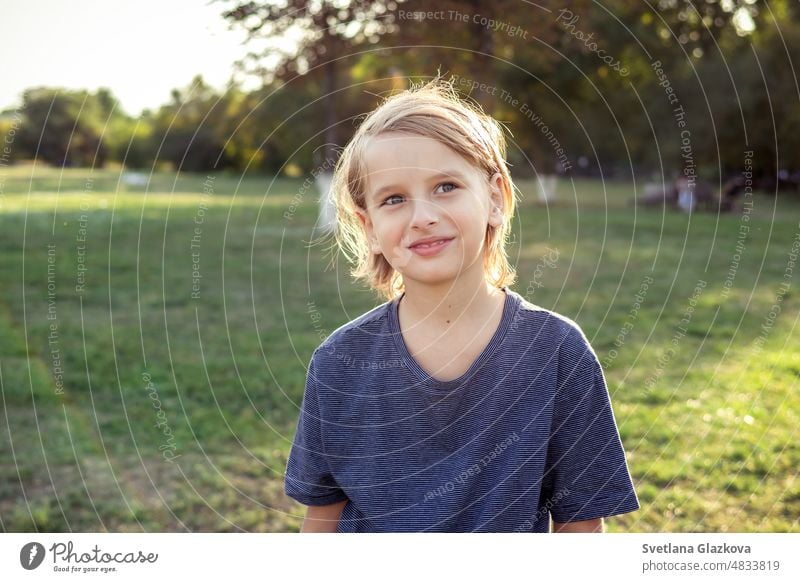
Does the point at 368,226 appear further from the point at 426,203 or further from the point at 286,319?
the point at 286,319

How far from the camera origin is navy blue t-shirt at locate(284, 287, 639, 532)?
6.11ft

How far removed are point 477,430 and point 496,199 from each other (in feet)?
1.76

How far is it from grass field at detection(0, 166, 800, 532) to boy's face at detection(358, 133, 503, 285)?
1679 millimetres

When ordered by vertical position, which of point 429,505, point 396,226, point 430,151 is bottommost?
point 429,505

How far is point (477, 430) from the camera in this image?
1.87 meters

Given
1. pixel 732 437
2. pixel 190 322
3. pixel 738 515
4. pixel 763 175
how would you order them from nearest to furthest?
pixel 738 515, pixel 732 437, pixel 190 322, pixel 763 175

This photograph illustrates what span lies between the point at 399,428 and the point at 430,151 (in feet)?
1.97

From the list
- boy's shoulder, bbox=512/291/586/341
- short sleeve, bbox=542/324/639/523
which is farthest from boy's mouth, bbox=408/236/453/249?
short sleeve, bbox=542/324/639/523

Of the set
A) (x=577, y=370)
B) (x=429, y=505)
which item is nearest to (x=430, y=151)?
(x=577, y=370)

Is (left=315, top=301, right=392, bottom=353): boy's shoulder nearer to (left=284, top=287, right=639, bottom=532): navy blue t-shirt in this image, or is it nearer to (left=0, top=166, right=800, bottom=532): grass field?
(left=284, top=287, right=639, bottom=532): navy blue t-shirt

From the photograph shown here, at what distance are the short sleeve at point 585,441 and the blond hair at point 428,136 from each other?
0.35 meters

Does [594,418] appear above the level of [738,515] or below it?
above
